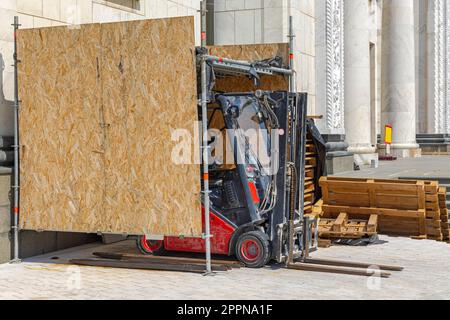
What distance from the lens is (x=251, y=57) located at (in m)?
12.4

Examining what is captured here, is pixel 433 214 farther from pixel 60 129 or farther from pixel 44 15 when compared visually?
pixel 44 15

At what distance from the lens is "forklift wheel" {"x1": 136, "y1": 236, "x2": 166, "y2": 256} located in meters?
11.0

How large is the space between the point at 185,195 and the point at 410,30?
21.8 m

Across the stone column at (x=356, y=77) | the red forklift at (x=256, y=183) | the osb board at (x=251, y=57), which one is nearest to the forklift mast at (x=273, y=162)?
the red forklift at (x=256, y=183)

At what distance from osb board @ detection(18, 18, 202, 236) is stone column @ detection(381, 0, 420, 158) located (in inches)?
820

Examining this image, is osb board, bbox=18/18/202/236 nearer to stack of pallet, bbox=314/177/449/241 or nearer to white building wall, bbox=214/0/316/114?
stack of pallet, bbox=314/177/449/241

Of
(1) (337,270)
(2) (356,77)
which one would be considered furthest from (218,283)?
(2) (356,77)

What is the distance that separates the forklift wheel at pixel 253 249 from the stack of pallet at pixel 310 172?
4.20 m

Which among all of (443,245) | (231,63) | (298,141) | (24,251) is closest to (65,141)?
(24,251)

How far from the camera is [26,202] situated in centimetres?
1080

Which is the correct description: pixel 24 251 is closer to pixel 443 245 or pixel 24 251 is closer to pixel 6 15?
pixel 6 15

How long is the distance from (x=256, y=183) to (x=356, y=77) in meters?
13.4

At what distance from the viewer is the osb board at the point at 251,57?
1220 centimetres

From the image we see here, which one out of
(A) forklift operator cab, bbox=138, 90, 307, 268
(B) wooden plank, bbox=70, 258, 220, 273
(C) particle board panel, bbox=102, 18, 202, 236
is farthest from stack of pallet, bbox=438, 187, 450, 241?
(C) particle board panel, bbox=102, 18, 202, 236
